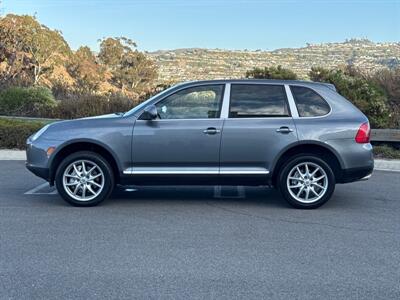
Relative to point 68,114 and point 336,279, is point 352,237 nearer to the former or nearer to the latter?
point 336,279

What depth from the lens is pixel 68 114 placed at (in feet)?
58.1

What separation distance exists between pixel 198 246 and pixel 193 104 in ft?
8.07

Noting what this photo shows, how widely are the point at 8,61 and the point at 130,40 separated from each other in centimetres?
2046

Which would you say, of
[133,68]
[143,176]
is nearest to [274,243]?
[143,176]

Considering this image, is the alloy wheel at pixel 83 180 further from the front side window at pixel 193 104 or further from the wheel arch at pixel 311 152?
the wheel arch at pixel 311 152

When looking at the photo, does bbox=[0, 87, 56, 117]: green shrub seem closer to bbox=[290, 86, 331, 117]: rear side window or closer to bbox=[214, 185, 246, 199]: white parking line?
bbox=[214, 185, 246, 199]: white parking line

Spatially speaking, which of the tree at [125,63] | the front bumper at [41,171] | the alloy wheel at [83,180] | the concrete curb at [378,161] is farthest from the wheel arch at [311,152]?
the tree at [125,63]

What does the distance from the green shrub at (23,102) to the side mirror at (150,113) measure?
36.1 feet

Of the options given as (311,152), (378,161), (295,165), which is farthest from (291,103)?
(378,161)

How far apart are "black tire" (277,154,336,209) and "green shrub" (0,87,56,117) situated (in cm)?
1181

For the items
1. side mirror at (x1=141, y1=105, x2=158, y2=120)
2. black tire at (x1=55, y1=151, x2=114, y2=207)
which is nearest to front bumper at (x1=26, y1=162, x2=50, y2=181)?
black tire at (x1=55, y1=151, x2=114, y2=207)

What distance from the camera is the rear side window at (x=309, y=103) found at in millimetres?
7938

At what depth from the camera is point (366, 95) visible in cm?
1603

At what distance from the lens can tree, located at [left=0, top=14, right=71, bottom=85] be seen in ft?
89.7
